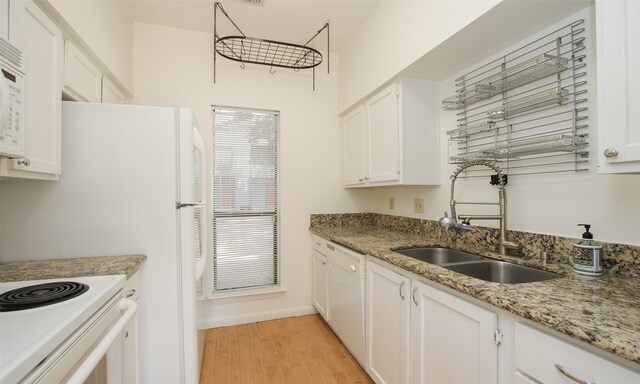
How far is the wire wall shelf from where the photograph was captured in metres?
1.28

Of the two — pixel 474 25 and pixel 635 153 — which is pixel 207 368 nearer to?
pixel 635 153

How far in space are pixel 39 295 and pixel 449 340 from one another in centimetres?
147

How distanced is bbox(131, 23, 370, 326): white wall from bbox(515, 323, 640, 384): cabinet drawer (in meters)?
2.18

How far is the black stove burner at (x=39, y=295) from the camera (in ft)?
2.83

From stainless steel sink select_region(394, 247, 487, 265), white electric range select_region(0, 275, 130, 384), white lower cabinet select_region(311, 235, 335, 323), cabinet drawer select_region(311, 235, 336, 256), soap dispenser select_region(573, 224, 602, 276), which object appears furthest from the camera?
white lower cabinet select_region(311, 235, 335, 323)

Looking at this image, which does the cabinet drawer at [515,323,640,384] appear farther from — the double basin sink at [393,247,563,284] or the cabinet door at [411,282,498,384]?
the double basin sink at [393,247,563,284]

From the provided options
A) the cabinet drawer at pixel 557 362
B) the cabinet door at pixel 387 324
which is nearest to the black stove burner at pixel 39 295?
the cabinet door at pixel 387 324

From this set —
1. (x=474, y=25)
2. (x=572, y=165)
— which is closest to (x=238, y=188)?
(x=474, y=25)

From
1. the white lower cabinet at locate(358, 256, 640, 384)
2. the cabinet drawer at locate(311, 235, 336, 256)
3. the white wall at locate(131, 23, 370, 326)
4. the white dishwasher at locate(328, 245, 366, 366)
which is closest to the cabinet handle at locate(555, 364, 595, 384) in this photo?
the white lower cabinet at locate(358, 256, 640, 384)

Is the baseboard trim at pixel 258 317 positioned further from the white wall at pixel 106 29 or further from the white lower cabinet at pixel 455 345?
the white wall at pixel 106 29

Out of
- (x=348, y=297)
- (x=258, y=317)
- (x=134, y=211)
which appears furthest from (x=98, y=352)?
(x=258, y=317)

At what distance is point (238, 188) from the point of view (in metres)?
2.74

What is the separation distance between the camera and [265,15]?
2352mm

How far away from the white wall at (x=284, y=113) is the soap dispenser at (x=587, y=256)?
200cm
